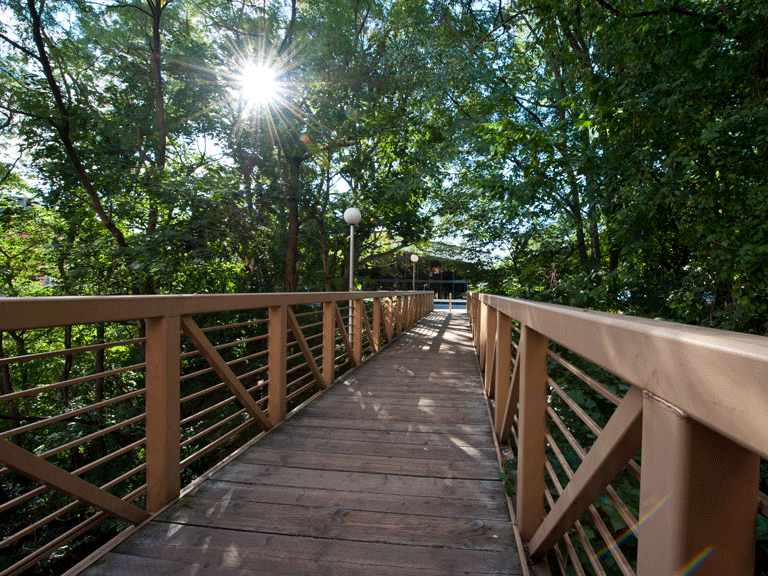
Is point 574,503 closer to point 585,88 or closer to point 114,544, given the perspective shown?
point 114,544

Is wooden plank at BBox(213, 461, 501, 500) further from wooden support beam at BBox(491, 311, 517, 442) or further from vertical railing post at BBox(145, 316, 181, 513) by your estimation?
wooden support beam at BBox(491, 311, 517, 442)

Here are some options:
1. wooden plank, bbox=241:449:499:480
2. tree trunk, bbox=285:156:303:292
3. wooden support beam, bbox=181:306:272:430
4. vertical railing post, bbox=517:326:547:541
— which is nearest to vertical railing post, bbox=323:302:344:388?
wooden support beam, bbox=181:306:272:430

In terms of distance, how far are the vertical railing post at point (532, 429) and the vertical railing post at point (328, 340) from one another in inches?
110

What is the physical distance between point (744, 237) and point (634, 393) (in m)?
4.87

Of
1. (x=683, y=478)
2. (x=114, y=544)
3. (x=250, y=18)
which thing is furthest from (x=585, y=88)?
(x=250, y=18)

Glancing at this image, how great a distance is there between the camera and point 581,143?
25.0ft

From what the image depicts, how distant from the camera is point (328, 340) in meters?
4.41

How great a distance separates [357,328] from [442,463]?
10.1 ft

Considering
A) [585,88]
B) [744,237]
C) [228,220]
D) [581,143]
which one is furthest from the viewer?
[228,220]

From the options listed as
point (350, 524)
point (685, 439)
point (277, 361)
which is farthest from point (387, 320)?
point (685, 439)

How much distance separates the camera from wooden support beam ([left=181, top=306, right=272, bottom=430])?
2184mm

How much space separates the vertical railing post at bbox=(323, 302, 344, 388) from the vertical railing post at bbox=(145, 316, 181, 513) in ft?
7.46

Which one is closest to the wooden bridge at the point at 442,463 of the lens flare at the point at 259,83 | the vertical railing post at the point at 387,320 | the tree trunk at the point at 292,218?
the vertical railing post at the point at 387,320

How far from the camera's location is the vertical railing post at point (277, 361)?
10.1ft
